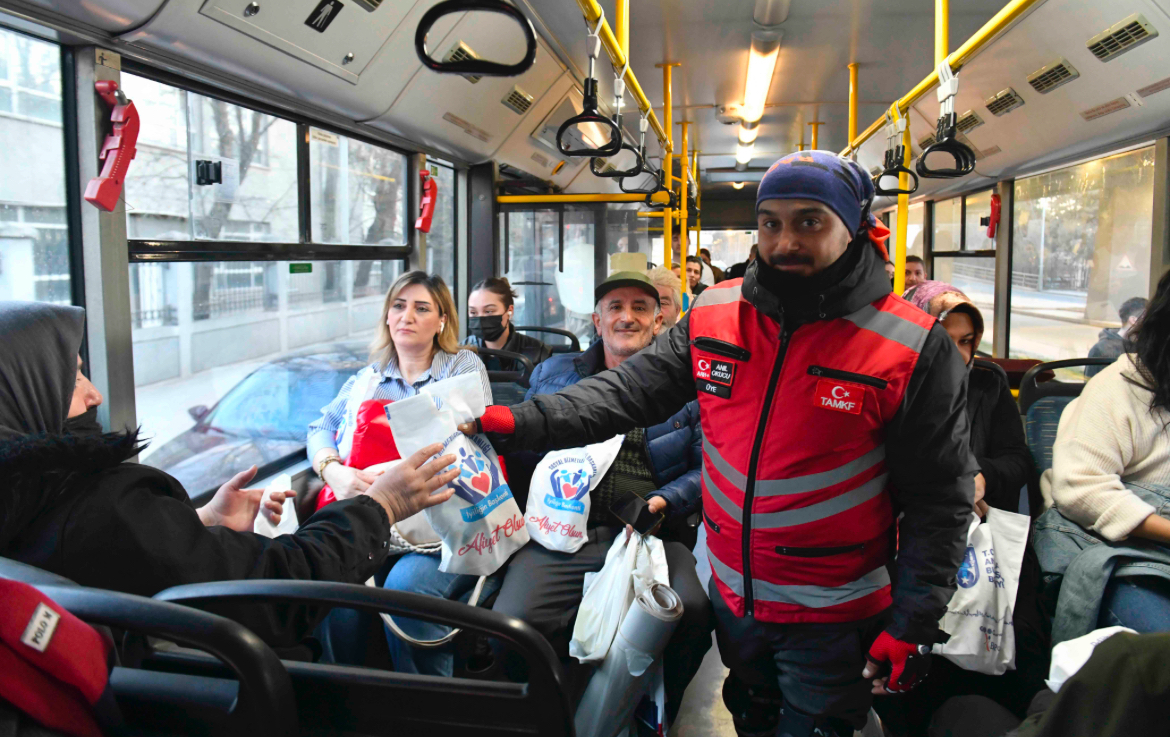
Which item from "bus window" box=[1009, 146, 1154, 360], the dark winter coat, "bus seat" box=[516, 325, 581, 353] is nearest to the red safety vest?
the dark winter coat

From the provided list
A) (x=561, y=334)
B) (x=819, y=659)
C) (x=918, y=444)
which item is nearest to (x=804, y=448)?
(x=918, y=444)

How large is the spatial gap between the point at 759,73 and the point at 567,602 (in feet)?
16.7

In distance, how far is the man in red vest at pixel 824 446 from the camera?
156 centimetres

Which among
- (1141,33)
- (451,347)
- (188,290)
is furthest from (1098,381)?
(188,290)

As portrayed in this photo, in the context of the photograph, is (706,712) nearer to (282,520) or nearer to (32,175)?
(282,520)

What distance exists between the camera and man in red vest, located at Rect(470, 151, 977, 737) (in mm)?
1564

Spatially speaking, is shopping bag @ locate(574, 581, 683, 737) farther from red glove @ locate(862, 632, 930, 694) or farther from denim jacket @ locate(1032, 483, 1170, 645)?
denim jacket @ locate(1032, 483, 1170, 645)

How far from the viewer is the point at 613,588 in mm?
2203

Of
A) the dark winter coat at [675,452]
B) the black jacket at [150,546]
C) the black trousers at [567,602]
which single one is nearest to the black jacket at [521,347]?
the dark winter coat at [675,452]

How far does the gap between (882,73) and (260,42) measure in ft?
17.2

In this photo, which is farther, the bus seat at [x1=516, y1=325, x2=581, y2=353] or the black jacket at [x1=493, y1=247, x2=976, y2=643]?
the bus seat at [x1=516, y1=325, x2=581, y2=353]

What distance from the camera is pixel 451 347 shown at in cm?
325

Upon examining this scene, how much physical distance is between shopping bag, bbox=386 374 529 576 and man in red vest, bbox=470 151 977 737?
16 centimetres

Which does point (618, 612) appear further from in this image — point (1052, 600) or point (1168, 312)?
point (1168, 312)
